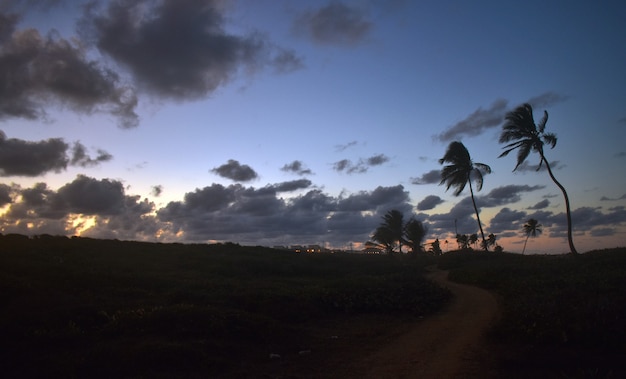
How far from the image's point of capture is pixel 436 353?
10406 mm

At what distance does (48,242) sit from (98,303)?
2111cm

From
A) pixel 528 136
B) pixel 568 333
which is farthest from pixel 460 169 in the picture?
pixel 568 333

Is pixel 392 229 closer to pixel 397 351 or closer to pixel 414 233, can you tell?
pixel 414 233

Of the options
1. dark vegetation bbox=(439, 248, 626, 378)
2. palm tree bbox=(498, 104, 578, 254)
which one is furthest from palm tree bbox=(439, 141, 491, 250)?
dark vegetation bbox=(439, 248, 626, 378)

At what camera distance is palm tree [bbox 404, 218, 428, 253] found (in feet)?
168

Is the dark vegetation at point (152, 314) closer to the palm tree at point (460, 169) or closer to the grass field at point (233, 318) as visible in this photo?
the grass field at point (233, 318)

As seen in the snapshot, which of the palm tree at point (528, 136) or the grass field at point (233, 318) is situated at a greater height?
the palm tree at point (528, 136)

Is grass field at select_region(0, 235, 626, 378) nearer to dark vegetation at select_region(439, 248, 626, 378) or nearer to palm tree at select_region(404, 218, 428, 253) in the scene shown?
dark vegetation at select_region(439, 248, 626, 378)

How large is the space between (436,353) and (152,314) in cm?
882

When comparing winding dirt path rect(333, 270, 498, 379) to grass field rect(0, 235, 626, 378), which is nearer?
winding dirt path rect(333, 270, 498, 379)

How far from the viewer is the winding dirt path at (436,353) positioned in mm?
8859

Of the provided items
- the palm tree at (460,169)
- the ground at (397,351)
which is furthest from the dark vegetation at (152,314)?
the palm tree at (460,169)

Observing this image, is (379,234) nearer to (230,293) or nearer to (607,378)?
(230,293)

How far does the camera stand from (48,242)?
1236 inches
